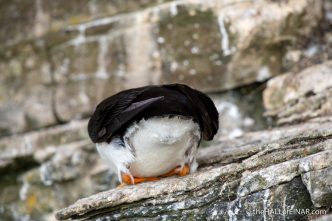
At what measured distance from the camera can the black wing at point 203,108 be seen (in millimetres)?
4109

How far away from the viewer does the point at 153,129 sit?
4.13 m

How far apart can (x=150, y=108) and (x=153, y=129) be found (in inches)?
7.9

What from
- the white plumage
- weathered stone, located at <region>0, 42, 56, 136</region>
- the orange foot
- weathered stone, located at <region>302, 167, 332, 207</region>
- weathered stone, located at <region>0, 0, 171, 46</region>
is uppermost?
weathered stone, located at <region>0, 0, 171, 46</region>

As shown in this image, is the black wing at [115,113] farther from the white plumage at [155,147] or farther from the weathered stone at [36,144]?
the weathered stone at [36,144]

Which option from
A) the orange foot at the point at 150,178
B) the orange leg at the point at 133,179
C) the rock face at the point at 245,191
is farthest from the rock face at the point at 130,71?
the rock face at the point at 245,191

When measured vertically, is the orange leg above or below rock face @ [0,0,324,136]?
below

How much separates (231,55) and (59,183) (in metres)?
2.50

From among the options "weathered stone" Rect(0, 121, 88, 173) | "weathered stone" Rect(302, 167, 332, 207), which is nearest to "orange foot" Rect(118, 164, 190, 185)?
"weathered stone" Rect(302, 167, 332, 207)

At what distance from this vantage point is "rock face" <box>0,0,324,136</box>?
20.3ft

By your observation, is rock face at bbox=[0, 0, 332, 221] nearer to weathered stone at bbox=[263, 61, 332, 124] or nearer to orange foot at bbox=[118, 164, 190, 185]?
weathered stone at bbox=[263, 61, 332, 124]

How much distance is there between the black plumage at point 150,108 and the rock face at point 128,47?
2015 millimetres

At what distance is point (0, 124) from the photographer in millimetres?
7016

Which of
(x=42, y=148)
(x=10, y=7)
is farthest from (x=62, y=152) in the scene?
(x=10, y=7)

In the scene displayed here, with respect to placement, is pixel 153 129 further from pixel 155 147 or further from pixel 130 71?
pixel 130 71
